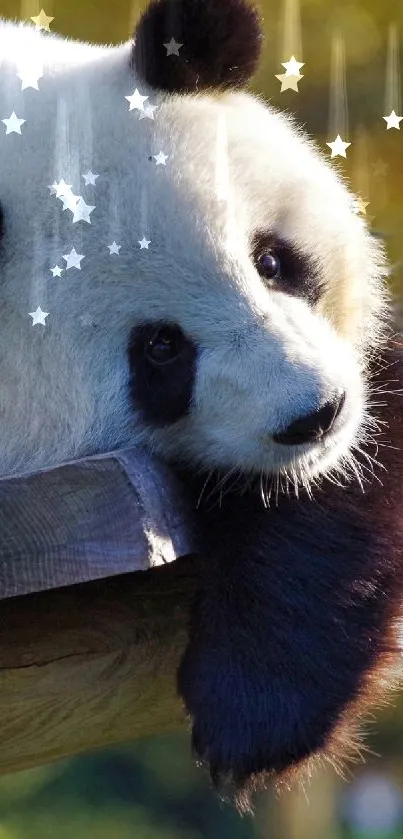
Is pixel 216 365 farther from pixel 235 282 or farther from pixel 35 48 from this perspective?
pixel 35 48

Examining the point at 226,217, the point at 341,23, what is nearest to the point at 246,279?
the point at 226,217

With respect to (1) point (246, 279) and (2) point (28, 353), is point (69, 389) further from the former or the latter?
(1) point (246, 279)
